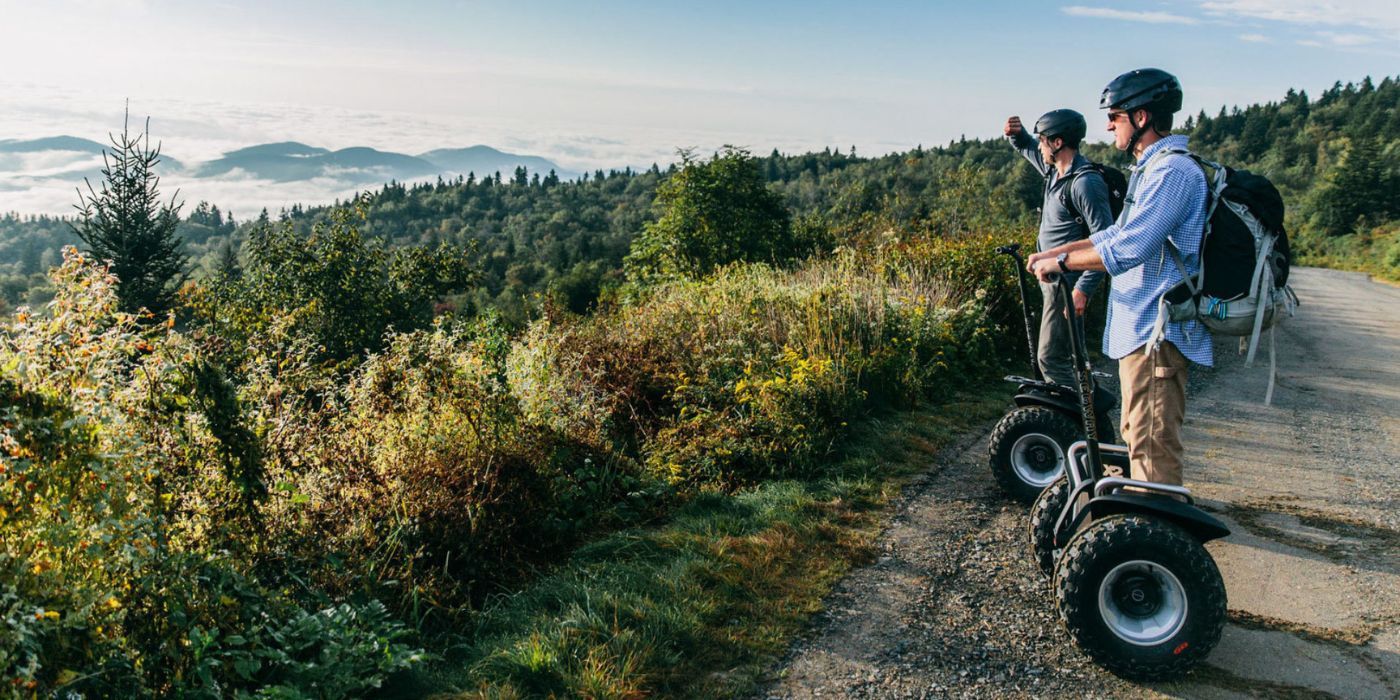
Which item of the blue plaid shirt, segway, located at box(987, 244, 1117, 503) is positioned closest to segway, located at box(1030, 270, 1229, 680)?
the blue plaid shirt

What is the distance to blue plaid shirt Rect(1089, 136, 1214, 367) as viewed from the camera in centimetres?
306

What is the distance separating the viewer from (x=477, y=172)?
165 m

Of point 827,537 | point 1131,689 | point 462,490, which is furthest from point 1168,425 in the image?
point 462,490

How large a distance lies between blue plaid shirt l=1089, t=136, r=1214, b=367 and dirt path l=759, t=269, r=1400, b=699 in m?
1.39

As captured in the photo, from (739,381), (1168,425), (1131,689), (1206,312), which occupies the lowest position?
(1131,689)

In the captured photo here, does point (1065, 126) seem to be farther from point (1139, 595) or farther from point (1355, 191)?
point (1355, 191)

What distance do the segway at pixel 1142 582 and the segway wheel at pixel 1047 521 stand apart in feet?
1.51

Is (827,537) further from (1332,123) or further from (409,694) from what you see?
(1332,123)

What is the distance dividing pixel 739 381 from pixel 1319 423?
5.65 m

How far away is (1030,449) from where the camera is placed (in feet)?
16.9

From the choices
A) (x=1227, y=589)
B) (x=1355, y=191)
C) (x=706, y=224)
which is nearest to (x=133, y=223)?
(x=706, y=224)

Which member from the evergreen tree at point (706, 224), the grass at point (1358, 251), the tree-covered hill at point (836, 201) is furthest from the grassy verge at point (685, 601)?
the grass at point (1358, 251)

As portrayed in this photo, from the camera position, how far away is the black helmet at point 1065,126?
5023 millimetres

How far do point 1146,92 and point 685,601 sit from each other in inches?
121
